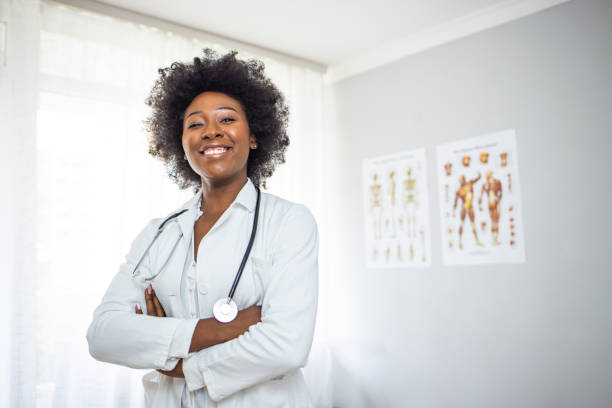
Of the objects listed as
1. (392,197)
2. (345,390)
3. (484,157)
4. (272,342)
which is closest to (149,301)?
(272,342)

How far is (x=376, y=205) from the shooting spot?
12.5 feet

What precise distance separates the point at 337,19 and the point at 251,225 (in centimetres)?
231

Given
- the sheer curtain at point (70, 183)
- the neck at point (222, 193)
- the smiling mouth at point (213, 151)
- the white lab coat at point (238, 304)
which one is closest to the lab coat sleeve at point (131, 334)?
the white lab coat at point (238, 304)

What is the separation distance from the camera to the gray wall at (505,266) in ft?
9.10

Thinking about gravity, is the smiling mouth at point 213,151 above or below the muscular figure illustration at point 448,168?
below

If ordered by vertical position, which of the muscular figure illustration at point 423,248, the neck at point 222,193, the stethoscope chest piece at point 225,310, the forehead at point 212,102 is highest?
the forehead at point 212,102

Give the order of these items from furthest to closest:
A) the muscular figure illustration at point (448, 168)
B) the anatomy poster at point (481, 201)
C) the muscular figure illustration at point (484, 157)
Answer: the muscular figure illustration at point (448, 168) < the muscular figure illustration at point (484, 157) < the anatomy poster at point (481, 201)

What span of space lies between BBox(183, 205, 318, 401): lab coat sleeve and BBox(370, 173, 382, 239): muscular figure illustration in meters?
2.45

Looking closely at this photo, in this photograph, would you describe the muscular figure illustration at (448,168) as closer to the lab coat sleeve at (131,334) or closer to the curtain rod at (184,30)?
the curtain rod at (184,30)

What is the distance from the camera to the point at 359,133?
159 inches

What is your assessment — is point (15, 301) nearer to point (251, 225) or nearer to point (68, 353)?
point (68, 353)

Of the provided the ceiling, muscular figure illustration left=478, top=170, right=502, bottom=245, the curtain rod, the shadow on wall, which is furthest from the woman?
the shadow on wall

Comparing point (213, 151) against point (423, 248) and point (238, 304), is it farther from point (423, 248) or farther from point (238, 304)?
point (423, 248)

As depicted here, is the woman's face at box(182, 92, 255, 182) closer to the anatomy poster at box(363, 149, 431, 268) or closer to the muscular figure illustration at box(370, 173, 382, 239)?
the anatomy poster at box(363, 149, 431, 268)
